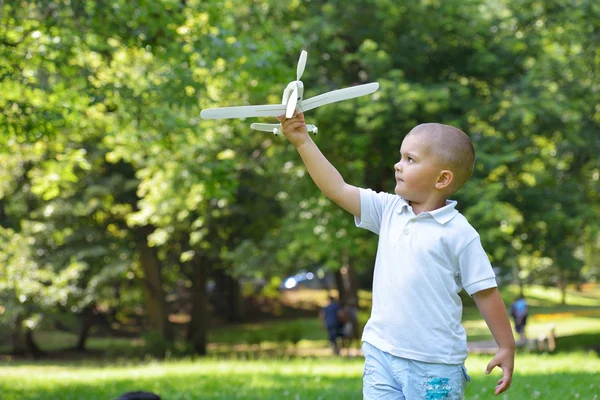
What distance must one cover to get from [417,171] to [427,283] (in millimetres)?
453

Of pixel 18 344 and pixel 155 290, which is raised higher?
pixel 155 290

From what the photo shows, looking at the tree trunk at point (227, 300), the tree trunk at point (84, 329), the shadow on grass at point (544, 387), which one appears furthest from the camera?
the tree trunk at point (227, 300)

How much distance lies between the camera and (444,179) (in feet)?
10.7

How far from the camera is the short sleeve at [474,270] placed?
3.16 metres

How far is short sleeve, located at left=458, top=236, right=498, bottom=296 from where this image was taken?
3.16 metres

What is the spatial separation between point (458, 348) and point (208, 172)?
9.67 metres

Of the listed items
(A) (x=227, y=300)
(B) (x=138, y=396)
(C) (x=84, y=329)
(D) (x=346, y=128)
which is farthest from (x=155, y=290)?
(B) (x=138, y=396)

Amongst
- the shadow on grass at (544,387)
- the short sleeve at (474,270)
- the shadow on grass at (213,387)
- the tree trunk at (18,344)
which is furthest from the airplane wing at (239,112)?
the tree trunk at (18,344)

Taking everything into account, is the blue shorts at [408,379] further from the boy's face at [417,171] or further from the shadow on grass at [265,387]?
the shadow on grass at [265,387]

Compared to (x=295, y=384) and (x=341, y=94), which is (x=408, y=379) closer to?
(x=341, y=94)

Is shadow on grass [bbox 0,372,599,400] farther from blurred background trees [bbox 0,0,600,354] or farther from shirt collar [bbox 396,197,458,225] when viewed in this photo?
shirt collar [bbox 396,197,458,225]

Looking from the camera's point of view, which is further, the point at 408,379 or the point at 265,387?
the point at 265,387

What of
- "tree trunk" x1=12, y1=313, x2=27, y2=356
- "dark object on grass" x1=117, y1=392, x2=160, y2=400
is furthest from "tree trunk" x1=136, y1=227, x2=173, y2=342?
"dark object on grass" x1=117, y1=392, x2=160, y2=400

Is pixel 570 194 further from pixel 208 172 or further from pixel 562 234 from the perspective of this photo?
pixel 208 172
